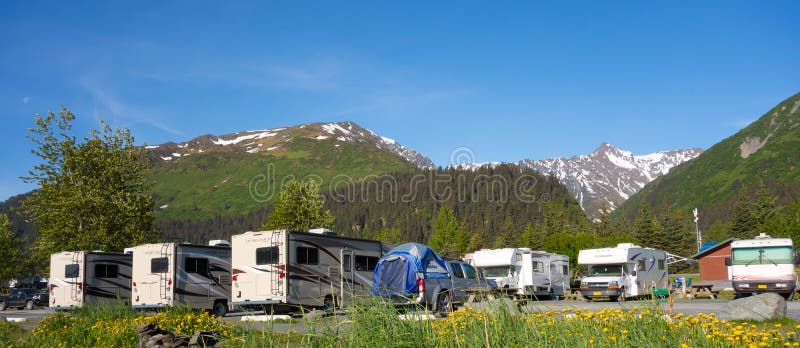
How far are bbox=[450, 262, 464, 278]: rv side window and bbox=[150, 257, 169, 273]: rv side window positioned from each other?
1074 centimetres

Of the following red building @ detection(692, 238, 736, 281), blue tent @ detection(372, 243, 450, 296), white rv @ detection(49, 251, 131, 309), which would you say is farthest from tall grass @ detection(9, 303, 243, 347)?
red building @ detection(692, 238, 736, 281)

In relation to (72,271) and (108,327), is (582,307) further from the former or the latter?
(72,271)

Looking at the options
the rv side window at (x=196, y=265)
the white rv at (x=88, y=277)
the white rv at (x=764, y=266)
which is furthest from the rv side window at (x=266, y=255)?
the white rv at (x=764, y=266)

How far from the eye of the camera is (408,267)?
19000 millimetres

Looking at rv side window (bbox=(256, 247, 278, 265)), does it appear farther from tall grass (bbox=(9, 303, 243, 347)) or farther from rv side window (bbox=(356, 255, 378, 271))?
tall grass (bbox=(9, 303, 243, 347))

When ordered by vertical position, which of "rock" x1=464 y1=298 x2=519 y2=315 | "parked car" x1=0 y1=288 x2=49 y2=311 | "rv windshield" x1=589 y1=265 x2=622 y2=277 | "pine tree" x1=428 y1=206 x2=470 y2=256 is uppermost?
"pine tree" x1=428 y1=206 x2=470 y2=256

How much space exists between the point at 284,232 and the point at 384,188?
172 m

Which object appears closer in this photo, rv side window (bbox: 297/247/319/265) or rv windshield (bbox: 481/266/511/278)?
rv side window (bbox: 297/247/319/265)

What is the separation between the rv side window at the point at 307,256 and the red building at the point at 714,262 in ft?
175

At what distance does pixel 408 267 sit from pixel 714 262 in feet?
179

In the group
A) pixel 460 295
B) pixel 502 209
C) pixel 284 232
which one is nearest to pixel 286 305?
pixel 284 232

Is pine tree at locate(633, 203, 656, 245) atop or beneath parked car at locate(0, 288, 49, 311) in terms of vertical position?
atop

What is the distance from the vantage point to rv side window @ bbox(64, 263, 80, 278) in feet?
84.2

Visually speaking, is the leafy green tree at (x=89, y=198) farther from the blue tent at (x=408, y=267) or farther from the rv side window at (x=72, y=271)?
the blue tent at (x=408, y=267)
